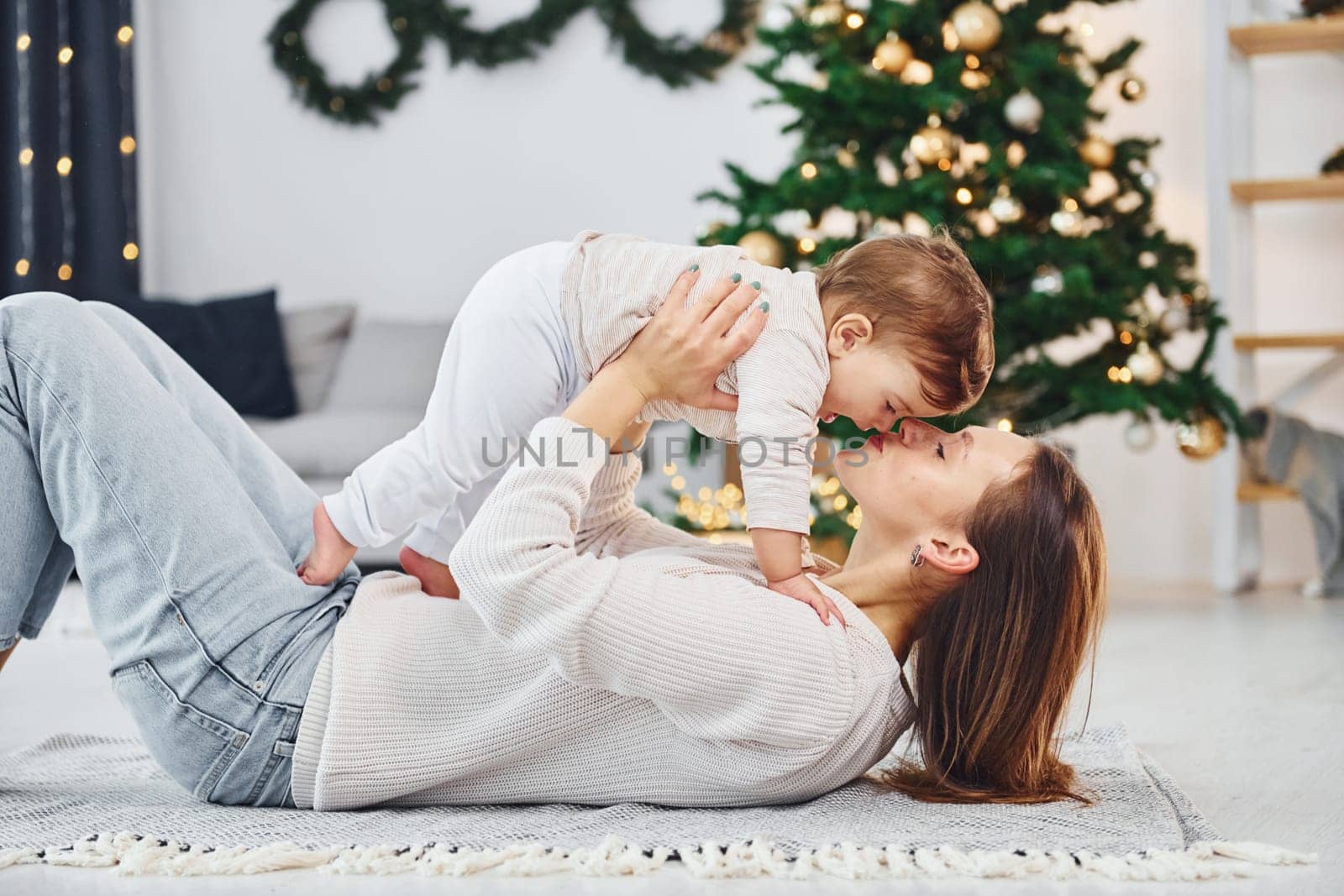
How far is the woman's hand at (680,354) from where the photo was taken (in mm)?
1320

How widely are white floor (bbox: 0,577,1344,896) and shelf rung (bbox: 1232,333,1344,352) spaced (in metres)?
0.71

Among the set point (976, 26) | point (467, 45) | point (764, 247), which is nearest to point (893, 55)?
point (976, 26)

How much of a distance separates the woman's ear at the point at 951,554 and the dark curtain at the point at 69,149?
352 cm

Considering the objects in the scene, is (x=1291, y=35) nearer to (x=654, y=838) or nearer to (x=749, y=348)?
(x=749, y=348)

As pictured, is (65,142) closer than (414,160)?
Yes

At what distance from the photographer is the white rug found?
111 centimetres

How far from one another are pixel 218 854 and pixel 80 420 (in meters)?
0.43

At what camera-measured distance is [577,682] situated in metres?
1.17

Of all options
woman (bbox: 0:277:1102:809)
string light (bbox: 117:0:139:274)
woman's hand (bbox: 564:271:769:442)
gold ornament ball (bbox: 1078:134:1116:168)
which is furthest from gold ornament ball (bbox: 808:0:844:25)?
string light (bbox: 117:0:139:274)

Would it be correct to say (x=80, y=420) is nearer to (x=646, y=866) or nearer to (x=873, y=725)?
(x=646, y=866)

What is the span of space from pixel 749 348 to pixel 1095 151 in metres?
2.11

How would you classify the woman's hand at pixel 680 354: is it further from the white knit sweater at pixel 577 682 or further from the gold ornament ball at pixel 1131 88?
the gold ornament ball at pixel 1131 88

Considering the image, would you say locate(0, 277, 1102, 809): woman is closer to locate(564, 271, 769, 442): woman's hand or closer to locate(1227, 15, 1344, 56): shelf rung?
locate(564, 271, 769, 442): woman's hand

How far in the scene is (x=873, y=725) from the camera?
1269 mm
